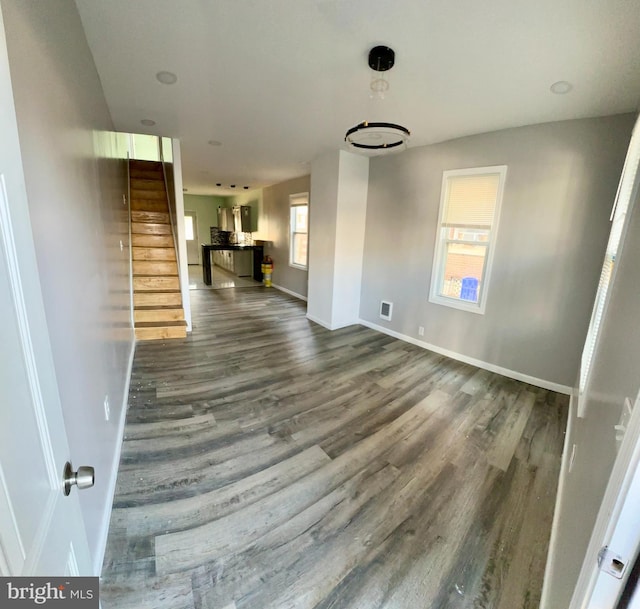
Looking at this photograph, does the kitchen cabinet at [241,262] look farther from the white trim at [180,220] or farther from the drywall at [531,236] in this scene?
the drywall at [531,236]

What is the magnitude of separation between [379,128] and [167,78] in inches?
69.7

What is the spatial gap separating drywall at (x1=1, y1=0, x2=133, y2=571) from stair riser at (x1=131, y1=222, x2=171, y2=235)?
3.46 m

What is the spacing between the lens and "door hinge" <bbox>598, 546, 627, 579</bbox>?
2.14 ft

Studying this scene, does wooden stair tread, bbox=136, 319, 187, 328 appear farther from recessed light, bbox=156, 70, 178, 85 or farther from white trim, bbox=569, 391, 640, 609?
white trim, bbox=569, 391, 640, 609

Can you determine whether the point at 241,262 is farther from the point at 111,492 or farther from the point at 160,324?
the point at 111,492

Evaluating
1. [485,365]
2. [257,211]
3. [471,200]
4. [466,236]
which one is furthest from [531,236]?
[257,211]

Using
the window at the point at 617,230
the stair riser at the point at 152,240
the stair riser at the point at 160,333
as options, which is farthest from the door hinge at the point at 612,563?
the stair riser at the point at 152,240

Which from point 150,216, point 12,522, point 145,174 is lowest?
point 12,522

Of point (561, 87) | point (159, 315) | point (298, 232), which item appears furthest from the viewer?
point (298, 232)

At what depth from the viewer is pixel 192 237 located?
1086 centimetres

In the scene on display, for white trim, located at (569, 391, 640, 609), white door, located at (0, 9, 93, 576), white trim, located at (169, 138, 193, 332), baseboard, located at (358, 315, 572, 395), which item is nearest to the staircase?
white trim, located at (169, 138, 193, 332)

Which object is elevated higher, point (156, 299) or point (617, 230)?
point (617, 230)

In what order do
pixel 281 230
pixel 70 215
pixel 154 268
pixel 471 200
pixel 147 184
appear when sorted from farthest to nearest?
pixel 281 230, pixel 147 184, pixel 154 268, pixel 471 200, pixel 70 215

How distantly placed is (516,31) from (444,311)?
2.80 m
